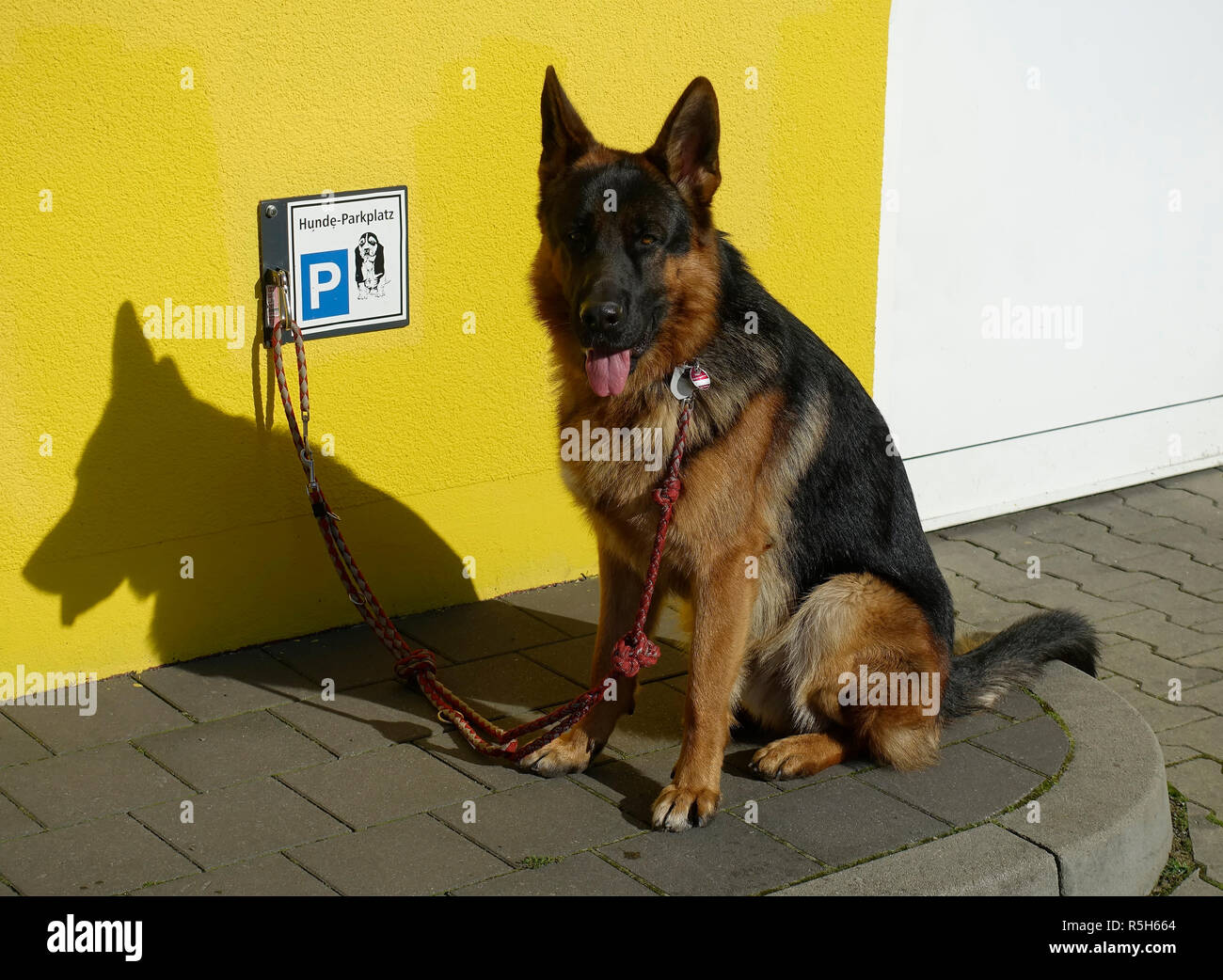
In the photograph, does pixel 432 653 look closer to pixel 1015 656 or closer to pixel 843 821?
pixel 843 821

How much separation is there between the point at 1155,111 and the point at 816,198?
2.28 m

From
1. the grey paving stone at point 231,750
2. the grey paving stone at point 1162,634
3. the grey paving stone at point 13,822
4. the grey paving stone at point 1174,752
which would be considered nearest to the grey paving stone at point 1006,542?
the grey paving stone at point 1162,634

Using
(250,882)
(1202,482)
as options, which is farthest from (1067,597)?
(250,882)

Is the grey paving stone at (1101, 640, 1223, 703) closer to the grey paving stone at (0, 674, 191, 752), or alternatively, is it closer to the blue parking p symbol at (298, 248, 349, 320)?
the blue parking p symbol at (298, 248, 349, 320)

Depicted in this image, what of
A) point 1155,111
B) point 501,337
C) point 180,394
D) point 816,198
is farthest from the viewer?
point 1155,111

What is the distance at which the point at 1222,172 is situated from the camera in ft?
25.3

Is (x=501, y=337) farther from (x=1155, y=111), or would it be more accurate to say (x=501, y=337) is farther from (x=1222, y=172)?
(x=1222, y=172)

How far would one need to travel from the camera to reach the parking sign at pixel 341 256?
5.08 m

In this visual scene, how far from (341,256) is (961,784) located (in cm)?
297

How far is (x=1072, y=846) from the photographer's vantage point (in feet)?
13.3

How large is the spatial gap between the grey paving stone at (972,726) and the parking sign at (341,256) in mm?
2605

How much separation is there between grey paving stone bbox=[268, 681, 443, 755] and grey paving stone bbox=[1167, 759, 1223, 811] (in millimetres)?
2621
